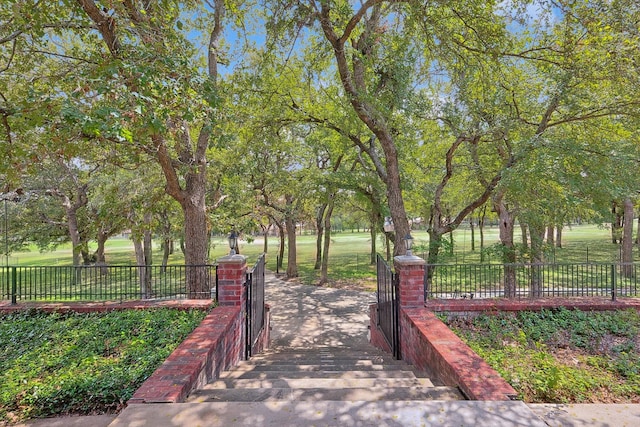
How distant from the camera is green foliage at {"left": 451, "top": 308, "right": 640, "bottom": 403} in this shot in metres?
2.87

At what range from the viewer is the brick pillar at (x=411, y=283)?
4.86 m

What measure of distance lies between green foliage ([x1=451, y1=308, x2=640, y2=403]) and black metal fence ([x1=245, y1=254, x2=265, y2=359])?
3107 millimetres

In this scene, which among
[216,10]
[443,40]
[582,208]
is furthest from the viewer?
→ [582,208]

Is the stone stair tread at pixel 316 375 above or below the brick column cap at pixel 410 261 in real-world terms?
below

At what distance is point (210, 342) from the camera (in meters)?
3.62

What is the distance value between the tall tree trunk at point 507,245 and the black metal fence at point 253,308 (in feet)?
19.9

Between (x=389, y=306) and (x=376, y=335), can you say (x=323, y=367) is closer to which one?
(x=389, y=306)

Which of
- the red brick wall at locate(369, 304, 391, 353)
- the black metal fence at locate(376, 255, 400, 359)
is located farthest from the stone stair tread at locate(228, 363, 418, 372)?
the red brick wall at locate(369, 304, 391, 353)

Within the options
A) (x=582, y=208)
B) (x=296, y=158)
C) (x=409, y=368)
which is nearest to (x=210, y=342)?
(x=409, y=368)

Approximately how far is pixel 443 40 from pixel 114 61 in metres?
5.26

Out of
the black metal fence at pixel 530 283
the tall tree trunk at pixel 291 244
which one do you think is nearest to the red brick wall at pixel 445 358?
the black metal fence at pixel 530 283

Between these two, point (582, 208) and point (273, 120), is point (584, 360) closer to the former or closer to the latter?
point (582, 208)

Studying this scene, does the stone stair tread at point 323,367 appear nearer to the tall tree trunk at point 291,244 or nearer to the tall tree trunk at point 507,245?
the tall tree trunk at point 507,245

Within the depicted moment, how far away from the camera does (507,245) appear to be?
9305mm
